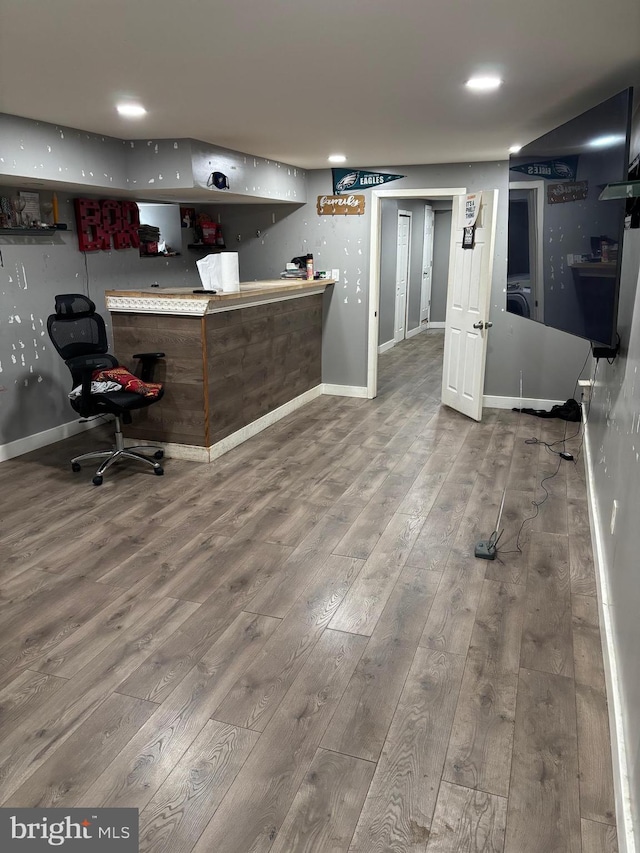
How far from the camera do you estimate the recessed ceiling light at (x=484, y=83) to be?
2910 mm

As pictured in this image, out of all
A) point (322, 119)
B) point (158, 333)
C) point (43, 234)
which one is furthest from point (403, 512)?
point (43, 234)

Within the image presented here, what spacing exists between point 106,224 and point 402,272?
5600mm

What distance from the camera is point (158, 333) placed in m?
4.49

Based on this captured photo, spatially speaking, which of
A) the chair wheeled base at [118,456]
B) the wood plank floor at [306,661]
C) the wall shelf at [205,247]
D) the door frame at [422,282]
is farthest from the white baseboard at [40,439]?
the door frame at [422,282]

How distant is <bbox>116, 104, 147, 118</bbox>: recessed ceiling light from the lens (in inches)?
135

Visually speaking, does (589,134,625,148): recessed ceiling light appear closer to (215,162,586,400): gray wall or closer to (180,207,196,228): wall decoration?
(215,162,586,400): gray wall

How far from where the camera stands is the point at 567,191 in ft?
8.99

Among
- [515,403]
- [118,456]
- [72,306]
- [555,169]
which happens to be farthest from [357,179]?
[118,456]

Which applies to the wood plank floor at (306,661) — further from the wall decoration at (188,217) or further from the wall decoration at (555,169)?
the wall decoration at (188,217)

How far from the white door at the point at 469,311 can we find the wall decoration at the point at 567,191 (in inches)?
96.1

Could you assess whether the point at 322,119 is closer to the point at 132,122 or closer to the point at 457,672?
the point at 132,122

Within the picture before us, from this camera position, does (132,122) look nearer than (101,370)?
Yes

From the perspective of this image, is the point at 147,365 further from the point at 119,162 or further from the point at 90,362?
the point at 119,162

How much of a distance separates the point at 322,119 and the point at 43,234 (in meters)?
2.37
